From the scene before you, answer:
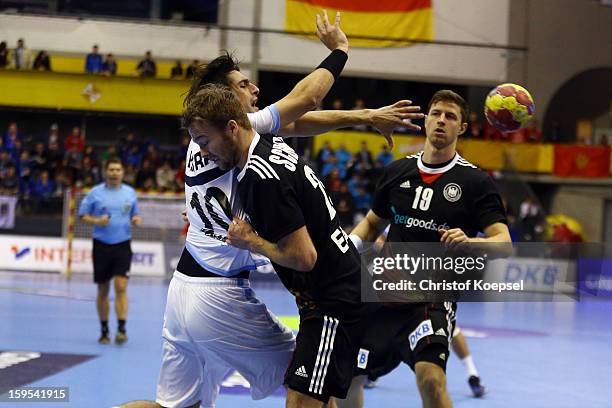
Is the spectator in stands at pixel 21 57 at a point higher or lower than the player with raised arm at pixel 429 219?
higher

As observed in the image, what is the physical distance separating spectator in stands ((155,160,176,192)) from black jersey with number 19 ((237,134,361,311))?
1707 centimetres

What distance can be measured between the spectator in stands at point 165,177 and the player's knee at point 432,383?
53.6ft

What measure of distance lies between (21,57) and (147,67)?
3305 millimetres

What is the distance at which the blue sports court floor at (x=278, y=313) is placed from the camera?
826cm

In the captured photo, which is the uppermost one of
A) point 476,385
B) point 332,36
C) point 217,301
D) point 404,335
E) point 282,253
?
point 332,36

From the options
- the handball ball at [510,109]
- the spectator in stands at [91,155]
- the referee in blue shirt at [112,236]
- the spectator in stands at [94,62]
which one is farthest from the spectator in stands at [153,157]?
the handball ball at [510,109]

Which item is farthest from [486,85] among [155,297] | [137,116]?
[155,297]

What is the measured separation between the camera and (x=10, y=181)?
21469mm

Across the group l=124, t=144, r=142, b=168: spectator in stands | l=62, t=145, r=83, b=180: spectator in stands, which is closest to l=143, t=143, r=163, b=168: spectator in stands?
l=124, t=144, r=142, b=168: spectator in stands

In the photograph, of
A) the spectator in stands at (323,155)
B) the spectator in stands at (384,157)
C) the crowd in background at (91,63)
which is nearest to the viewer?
the spectator in stands at (323,155)

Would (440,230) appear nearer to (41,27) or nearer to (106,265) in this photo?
(106,265)

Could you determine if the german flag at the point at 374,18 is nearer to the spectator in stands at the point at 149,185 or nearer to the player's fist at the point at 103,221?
the spectator in stands at the point at 149,185

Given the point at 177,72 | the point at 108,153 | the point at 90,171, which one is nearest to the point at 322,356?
the point at 90,171

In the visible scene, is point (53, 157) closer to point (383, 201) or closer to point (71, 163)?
point (71, 163)
